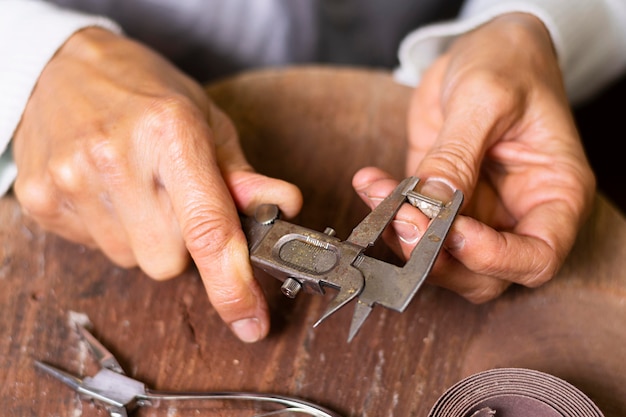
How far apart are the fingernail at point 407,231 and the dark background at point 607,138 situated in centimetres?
136

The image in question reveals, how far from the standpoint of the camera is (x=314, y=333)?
921 millimetres

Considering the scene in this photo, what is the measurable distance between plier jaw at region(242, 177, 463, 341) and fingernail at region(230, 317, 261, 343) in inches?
4.4

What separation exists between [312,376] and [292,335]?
74 millimetres

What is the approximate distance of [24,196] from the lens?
974 millimetres

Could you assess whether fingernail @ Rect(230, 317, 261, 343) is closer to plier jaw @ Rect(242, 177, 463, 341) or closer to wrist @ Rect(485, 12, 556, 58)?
plier jaw @ Rect(242, 177, 463, 341)

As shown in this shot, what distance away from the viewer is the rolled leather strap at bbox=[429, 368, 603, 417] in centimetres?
72

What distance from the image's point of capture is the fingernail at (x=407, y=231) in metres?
0.79

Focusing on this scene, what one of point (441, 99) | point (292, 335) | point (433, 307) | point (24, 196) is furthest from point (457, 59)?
point (24, 196)

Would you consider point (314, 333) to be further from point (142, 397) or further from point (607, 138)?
point (607, 138)

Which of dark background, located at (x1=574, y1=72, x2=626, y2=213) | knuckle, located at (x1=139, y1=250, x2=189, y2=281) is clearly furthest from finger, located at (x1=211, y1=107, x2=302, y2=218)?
dark background, located at (x1=574, y1=72, x2=626, y2=213)

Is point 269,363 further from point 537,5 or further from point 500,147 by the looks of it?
point 537,5

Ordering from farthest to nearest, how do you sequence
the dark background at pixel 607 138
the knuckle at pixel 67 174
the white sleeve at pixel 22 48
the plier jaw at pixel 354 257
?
the dark background at pixel 607 138 → the white sleeve at pixel 22 48 → the knuckle at pixel 67 174 → the plier jaw at pixel 354 257

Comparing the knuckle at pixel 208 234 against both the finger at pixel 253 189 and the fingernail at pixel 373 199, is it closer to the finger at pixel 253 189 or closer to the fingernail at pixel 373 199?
the finger at pixel 253 189

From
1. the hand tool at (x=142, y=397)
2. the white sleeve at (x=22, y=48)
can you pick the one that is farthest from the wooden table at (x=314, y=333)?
the white sleeve at (x=22, y=48)
